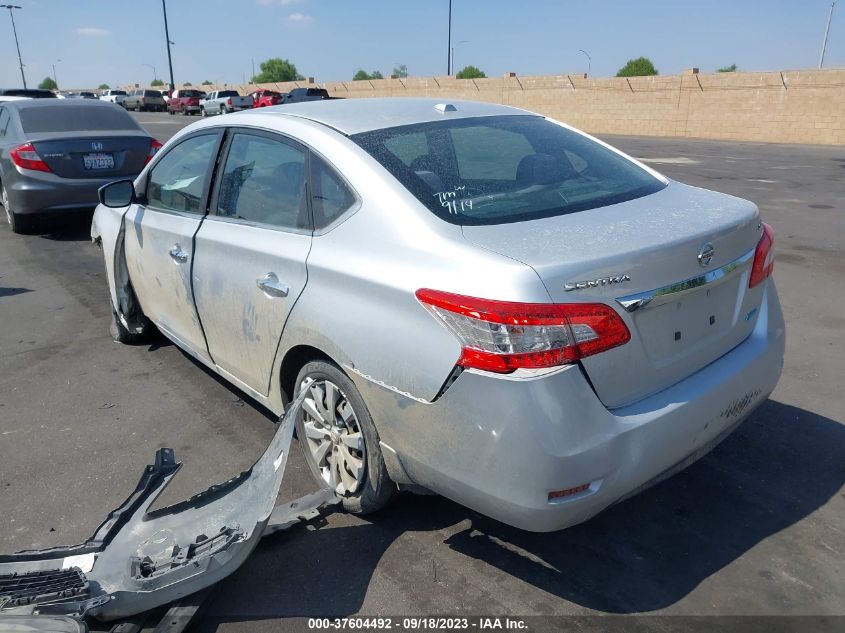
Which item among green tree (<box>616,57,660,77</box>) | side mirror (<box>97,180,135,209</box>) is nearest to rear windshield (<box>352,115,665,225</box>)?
side mirror (<box>97,180,135,209</box>)

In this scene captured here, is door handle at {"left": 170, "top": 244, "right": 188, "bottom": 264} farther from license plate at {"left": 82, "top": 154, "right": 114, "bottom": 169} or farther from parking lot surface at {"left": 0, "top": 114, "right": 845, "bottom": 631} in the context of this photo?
license plate at {"left": 82, "top": 154, "right": 114, "bottom": 169}

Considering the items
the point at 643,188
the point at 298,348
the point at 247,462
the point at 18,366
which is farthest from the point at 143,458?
the point at 643,188

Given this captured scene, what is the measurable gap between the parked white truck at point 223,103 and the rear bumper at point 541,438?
40.3 m

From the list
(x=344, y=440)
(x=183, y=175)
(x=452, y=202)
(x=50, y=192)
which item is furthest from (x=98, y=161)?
(x=452, y=202)

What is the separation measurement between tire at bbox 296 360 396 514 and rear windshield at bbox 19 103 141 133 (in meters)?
7.55

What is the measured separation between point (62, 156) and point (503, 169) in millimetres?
7330

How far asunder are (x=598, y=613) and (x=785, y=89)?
111ft

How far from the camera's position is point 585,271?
2299 mm

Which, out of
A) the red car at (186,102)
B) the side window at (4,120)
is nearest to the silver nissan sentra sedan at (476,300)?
the side window at (4,120)

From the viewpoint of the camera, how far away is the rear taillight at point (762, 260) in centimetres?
294

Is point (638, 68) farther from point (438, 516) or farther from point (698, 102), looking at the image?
point (438, 516)

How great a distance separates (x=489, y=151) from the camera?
11.3 ft

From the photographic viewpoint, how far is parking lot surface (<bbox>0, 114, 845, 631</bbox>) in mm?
2668

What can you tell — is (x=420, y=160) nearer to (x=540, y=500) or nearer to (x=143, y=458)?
(x=540, y=500)
